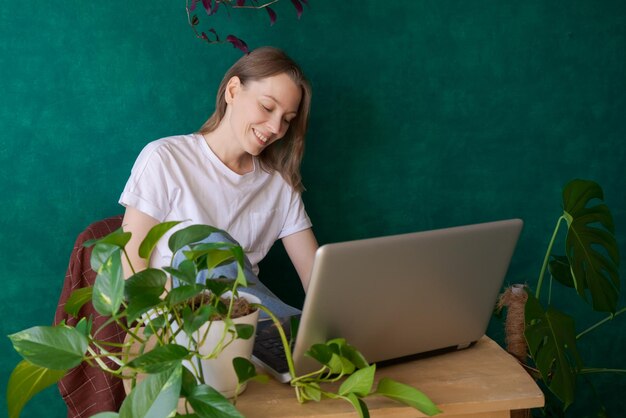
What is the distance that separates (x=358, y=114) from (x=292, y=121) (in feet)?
0.95

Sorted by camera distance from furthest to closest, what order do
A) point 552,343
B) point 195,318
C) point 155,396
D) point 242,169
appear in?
point 242,169 → point 552,343 → point 195,318 → point 155,396

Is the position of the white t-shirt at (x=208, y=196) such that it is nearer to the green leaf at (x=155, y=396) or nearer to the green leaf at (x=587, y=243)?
the green leaf at (x=587, y=243)

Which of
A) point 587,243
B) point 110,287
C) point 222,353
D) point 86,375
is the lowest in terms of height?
point 587,243

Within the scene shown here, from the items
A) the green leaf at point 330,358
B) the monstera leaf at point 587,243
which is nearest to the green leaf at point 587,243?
the monstera leaf at point 587,243

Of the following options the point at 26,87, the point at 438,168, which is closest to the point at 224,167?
the point at 26,87

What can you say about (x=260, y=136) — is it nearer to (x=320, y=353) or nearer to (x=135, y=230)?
(x=135, y=230)

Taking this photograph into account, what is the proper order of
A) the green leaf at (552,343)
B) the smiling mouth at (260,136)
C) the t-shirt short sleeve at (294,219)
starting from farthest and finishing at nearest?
the t-shirt short sleeve at (294,219)
the smiling mouth at (260,136)
the green leaf at (552,343)

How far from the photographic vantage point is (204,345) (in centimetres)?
121

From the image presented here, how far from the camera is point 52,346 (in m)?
1.08

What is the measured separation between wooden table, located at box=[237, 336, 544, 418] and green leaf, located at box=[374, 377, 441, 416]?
0.20 feet

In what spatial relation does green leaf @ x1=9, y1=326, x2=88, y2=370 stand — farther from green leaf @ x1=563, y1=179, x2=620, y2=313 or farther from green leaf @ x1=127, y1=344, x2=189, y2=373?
green leaf @ x1=563, y1=179, x2=620, y2=313

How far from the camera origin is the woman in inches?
83.5

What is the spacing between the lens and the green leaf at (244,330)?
3.89ft

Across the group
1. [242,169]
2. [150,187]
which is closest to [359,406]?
[150,187]
